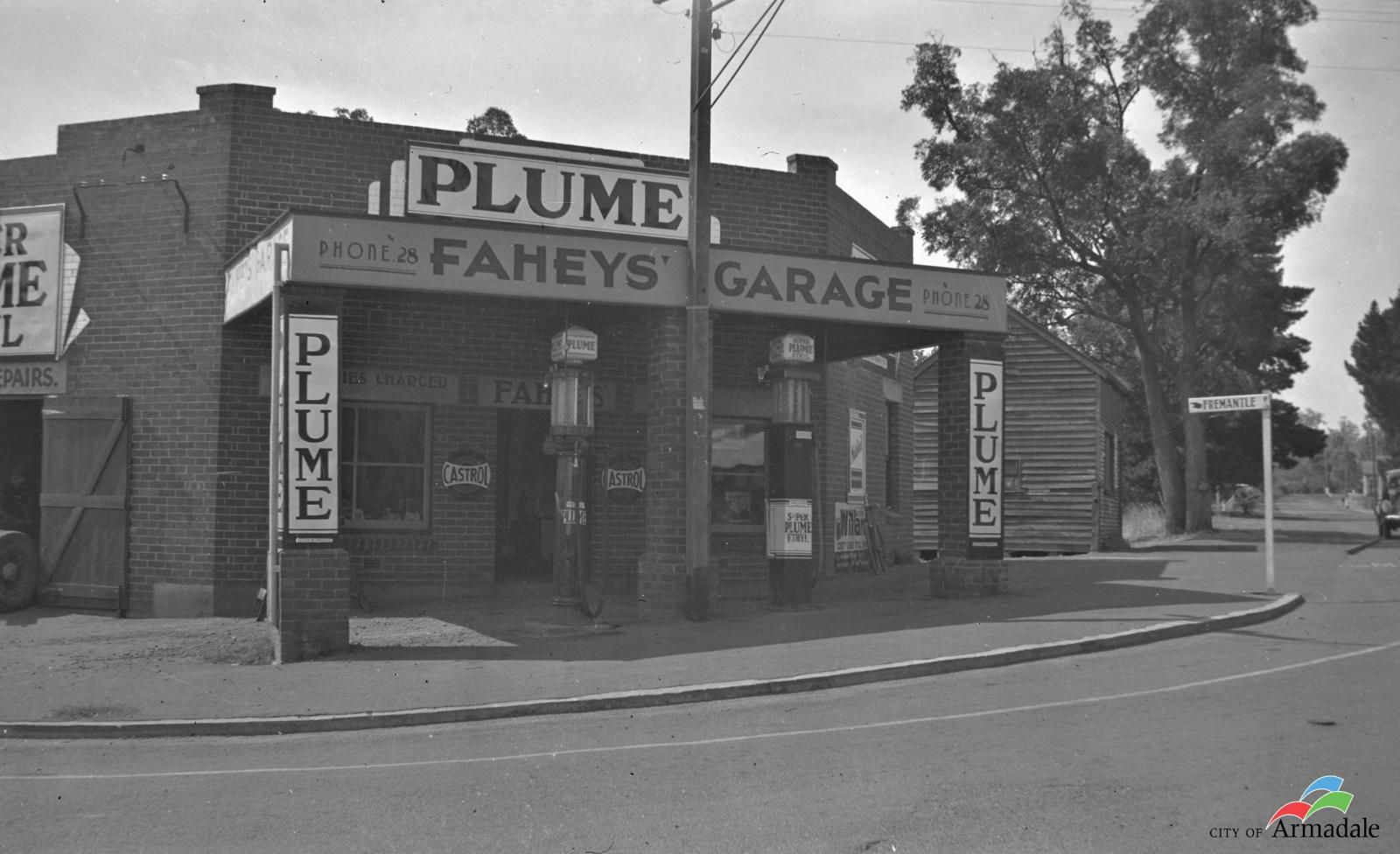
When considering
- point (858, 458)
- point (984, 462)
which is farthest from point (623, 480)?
point (858, 458)

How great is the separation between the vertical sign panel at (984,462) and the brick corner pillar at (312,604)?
285 inches

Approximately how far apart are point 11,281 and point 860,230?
1185cm

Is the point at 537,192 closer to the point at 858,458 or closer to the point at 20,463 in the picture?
the point at 858,458

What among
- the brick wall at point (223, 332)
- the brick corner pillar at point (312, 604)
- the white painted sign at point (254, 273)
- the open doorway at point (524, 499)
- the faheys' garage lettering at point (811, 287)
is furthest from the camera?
the open doorway at point (524, 499)

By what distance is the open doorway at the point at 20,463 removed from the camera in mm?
16469

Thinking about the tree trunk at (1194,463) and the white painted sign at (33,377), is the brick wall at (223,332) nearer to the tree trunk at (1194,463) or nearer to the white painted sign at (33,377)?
the white painted sign at (33,377)

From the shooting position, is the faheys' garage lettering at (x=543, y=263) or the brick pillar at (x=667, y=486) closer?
the faheys' garage lettering at (x=543, y=263)

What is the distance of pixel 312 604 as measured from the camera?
11.2m

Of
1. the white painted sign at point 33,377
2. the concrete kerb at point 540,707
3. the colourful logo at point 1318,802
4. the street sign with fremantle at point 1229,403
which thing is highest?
the white painted sign at point 33,377

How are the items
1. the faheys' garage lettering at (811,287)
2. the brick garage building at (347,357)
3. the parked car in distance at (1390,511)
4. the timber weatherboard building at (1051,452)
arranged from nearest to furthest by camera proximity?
the faheys' garage lettering at (811,287)
the brick garage building at (347,357)
the timber weatherboard building at (1051,452)
the parked car in distance at (1390,511)

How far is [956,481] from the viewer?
14547 mm

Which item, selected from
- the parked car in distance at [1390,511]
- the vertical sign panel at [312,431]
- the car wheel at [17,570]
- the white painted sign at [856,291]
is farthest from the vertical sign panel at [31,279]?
the parked car in distance at [1390,511]

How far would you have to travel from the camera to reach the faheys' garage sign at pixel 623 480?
15.8m

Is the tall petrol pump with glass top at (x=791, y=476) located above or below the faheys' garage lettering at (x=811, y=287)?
below
